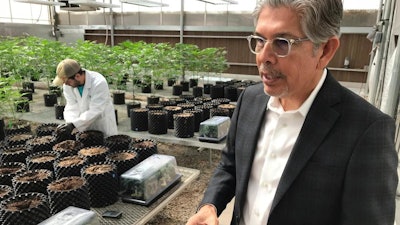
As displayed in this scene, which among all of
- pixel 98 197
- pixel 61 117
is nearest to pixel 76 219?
pixel 98 197

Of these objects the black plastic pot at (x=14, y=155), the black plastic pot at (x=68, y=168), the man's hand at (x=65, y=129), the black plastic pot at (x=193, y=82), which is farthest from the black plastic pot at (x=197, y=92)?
the black plastic pot at (x=68, y=168)

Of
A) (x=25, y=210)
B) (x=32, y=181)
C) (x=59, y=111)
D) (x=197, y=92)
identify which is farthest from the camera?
(x=197, y=92)

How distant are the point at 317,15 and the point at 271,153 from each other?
445 millimetres

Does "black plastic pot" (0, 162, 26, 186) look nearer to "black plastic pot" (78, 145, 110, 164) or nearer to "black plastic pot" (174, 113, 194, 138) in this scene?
"black plastic pot" (78, 145, 110, 164)

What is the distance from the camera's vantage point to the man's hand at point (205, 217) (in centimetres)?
102

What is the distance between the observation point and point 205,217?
1.04 meters

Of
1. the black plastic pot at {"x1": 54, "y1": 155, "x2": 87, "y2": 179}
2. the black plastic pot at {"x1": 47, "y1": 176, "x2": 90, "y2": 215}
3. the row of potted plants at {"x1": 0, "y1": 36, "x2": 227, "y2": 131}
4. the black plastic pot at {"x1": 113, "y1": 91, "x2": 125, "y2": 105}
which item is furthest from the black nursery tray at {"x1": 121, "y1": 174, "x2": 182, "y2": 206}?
the black plastic pot at {"x1": 113, "y1": 91, "x2": 125, "y2": 105}

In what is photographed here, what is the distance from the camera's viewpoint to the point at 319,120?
85 centimetres

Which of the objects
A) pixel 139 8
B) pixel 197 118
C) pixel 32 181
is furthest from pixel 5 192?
pixel 139 8

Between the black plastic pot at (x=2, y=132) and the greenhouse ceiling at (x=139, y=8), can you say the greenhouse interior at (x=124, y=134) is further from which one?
the greenhouse ceiling at (x=139, y=8)

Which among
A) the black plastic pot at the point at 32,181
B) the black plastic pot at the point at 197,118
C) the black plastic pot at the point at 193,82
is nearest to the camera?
the black plastic pot at the point at 32,181

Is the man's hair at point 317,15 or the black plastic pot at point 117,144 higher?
the man's hair at point 317,15

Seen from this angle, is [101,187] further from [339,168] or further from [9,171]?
[339,168]

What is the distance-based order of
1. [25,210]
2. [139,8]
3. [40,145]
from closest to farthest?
[25,210] → [40,145] → [139,8]
